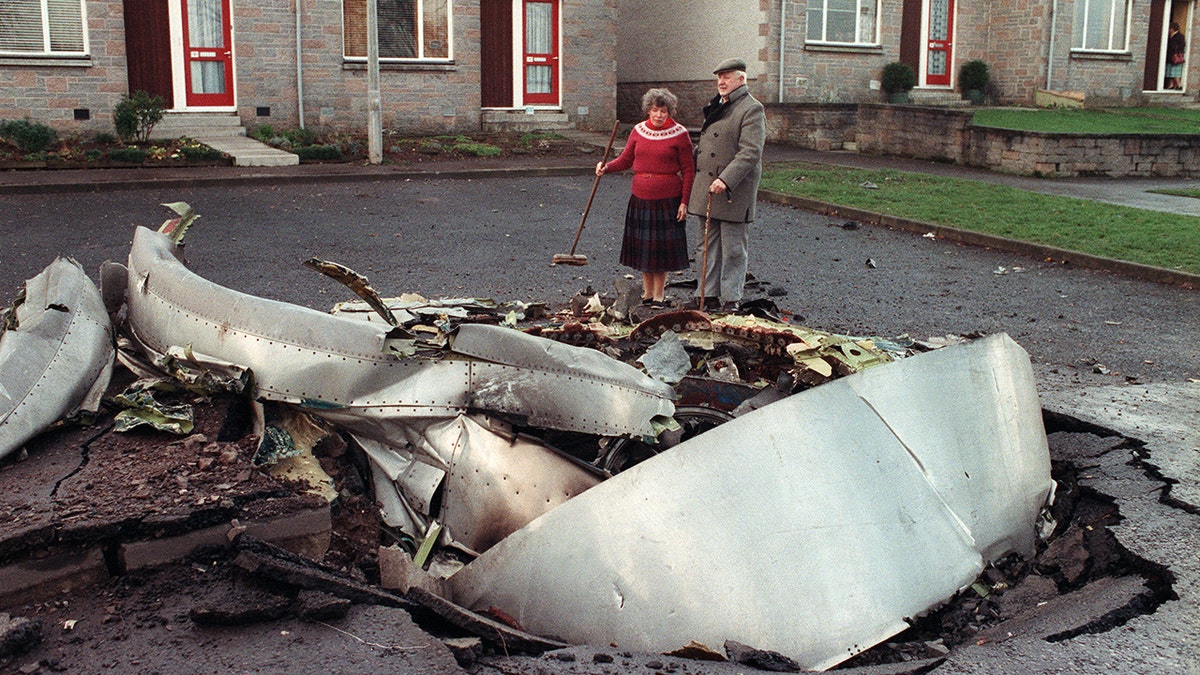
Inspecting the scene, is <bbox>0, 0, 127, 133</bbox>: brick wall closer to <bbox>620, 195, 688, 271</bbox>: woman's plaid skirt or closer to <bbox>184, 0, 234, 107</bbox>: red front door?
<bbox>184, 0, 234, 107</bbox>: red front door

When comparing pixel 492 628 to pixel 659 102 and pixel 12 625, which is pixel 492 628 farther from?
pixel 659 102

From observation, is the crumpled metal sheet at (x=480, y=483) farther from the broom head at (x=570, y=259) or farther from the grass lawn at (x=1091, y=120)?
the grass lawn at (x=1091, y=120)

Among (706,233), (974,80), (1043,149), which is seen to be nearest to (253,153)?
(706,233)

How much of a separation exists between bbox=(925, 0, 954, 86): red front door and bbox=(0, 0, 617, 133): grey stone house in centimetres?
892

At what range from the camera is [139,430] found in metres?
4.72

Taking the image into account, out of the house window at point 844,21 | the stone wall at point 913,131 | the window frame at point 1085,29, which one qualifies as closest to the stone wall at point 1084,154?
the stone wall at point 913,131

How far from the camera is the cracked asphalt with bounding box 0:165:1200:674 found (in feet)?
14.8

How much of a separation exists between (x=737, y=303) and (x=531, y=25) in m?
16.9

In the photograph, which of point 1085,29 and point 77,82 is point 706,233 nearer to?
point 77,82

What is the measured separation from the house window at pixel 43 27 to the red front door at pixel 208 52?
1872 millimetres

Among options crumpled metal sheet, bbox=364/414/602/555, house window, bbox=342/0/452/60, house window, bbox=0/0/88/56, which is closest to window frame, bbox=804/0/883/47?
house window, bbox=342/0/452/60

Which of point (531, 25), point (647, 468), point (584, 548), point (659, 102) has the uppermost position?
point (531, 25)

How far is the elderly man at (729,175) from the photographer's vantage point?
351 inches

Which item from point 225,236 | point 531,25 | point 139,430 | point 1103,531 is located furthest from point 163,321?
point 531,25
